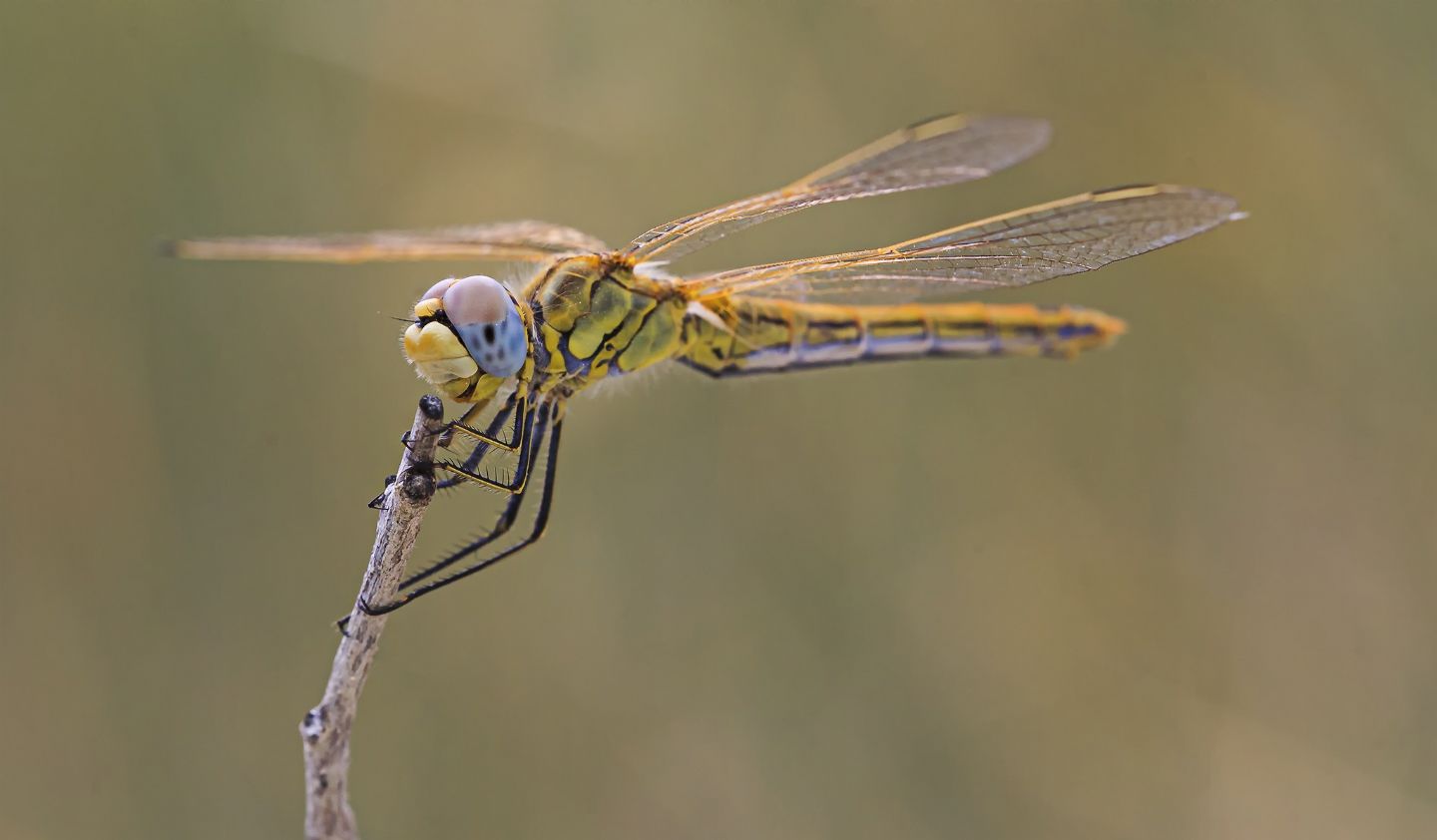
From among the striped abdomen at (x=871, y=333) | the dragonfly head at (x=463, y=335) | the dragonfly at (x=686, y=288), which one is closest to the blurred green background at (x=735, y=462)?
the striped abdomen at (x=871, y=333)

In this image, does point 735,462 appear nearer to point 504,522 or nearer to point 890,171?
point 890,171

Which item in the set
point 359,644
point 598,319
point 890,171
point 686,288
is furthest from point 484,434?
point 890,171

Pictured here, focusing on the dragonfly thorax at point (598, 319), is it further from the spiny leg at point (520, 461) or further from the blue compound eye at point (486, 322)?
the blue compound eye at point (486, 322)

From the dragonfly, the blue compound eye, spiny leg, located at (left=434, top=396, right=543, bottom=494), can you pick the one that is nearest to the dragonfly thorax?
the dragonfly

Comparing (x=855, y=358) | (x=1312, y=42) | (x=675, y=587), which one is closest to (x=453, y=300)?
(x=855, y=358)

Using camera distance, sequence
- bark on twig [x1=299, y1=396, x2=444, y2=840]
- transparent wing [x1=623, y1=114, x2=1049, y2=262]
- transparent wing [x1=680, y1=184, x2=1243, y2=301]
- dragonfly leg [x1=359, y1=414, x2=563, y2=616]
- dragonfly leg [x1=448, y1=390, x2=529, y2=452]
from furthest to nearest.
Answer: transparent wing [x1=623, y1=114, x2=1049, y2=262], transparent wing [x1=680, y1=184, x2=1243, y2=301], dragonfly leg [x1=359, y1=414, x2=563, y2=616], dragonfly leg [x1=448, y1=390, x2=529, y2=452], bark on twig [x1=299, y1=396, x2=444, y2=840]

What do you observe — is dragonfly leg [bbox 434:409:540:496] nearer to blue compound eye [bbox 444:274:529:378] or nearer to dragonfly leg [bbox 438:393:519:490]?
dragonfly leg [bbox 438:393:519:490]
